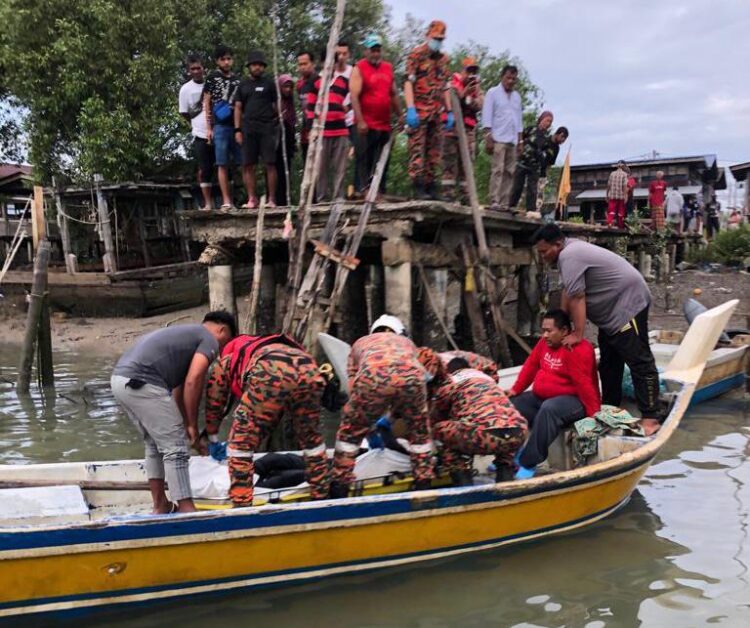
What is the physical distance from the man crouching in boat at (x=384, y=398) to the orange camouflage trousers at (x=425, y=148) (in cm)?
401

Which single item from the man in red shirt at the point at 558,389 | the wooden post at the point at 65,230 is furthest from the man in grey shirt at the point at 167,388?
the wooden post at the point at 65,230

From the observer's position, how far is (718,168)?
32906 millimetres

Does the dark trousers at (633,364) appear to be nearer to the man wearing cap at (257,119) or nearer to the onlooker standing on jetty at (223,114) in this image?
the man wearing cap at (257,119)

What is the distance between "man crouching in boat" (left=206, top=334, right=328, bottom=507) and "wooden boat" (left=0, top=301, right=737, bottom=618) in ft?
Result: 1.16

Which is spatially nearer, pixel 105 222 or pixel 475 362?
pixel 475 362

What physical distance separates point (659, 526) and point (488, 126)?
6.02 meters

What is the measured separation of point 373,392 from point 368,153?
4.82 meters

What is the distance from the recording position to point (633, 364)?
20.5ft

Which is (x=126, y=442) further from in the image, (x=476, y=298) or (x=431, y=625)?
(x=431, y=625)

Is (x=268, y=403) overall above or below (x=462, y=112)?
below

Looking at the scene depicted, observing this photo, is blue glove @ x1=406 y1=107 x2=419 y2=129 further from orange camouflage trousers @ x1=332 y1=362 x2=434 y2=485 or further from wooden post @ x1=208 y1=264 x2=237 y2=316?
orange camouflage trousers @ x1=332 y1=362 x2=434 y2=485

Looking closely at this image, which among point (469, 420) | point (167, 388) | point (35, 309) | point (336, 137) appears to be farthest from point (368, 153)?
point (35, 309)

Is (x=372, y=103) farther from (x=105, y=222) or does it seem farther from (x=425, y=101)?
(x=105, y=222)

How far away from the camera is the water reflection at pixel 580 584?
4516 millimetres
